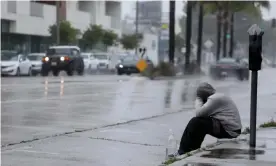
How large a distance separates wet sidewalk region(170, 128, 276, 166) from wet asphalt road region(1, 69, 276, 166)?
915 millimetres

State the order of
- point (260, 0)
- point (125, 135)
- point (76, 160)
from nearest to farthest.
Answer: point (76, 160)
point (125, 135)
point (260, 0)

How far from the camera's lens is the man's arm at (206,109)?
10.2m

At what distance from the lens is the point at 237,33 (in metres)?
84.3

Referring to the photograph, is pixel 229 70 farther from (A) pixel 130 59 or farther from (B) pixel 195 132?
(B) pixel 195 132

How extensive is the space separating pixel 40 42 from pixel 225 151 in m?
50.6

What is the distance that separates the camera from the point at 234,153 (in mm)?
9742

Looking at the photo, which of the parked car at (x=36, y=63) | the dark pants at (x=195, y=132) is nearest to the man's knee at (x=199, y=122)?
the dark pants at (x=195, y=132)

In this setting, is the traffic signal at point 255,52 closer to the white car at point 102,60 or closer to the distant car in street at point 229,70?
the distant car in street at point 229,70

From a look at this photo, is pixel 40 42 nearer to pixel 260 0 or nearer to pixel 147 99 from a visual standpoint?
pixel 260 0

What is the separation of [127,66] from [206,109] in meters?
39.6

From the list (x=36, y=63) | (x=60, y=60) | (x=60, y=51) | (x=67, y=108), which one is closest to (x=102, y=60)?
(x=36, y=63)

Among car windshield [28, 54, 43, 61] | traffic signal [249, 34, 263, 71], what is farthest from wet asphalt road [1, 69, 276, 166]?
car windshield [28, 54, 43, 61]

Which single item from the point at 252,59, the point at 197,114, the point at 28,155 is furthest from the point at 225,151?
the point at 28,155

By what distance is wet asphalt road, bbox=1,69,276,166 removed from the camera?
10430mm
